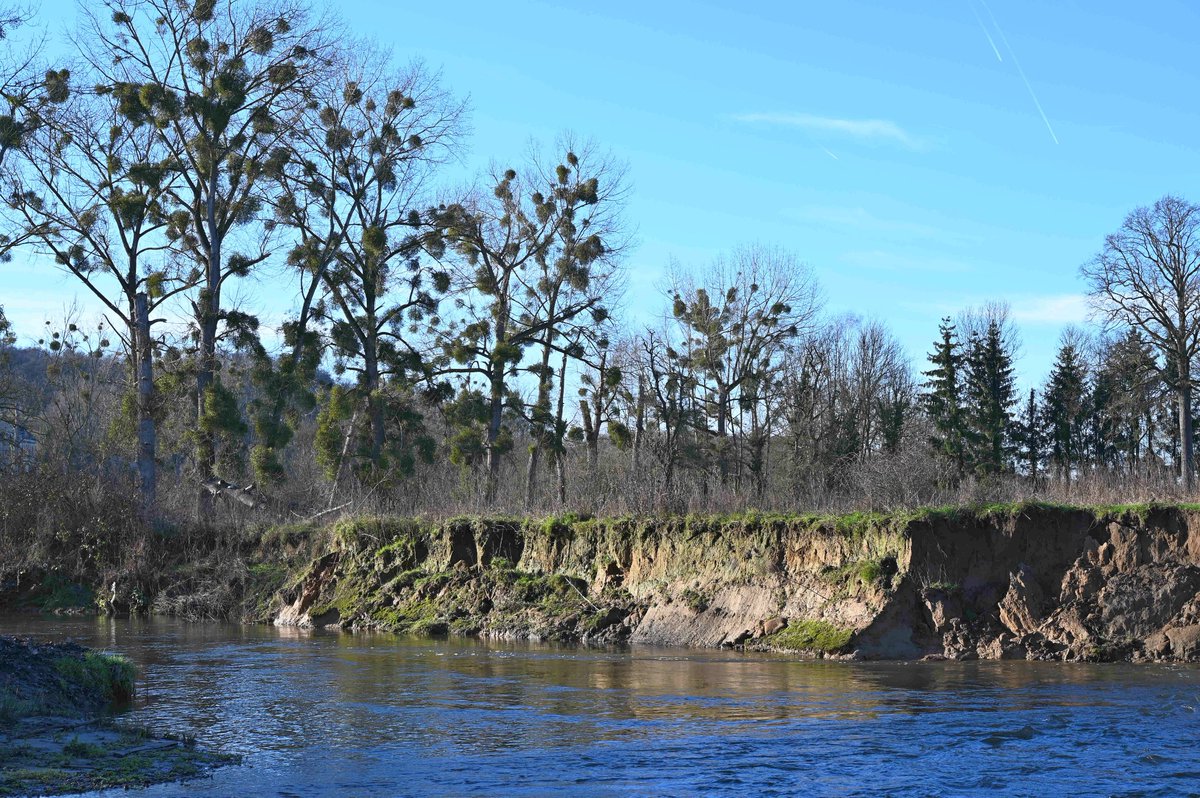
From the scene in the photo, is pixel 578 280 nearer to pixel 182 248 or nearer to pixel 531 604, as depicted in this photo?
pixel 182 248

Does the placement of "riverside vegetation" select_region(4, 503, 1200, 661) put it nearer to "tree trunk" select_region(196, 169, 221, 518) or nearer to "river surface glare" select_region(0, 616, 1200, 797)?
"river surface glare" select_region(0, 616, 1200, 797)

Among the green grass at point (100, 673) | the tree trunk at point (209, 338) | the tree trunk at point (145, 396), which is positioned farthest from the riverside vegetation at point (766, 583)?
the green grass at point (100, 673)

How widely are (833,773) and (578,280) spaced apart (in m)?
32.3

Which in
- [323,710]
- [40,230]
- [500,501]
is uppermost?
[40,230]

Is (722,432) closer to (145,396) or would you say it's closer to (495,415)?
(495,415)

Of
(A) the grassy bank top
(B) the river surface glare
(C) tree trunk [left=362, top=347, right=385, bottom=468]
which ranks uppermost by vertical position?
(C) tree trunk [left=362, top=347, right=385, bottom=468]

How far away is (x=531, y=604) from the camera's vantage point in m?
24.8

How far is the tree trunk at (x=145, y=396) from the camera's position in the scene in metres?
34.2

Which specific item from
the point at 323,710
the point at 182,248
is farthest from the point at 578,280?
the point at 323,710

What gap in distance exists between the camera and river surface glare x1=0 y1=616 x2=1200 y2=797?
10297mm

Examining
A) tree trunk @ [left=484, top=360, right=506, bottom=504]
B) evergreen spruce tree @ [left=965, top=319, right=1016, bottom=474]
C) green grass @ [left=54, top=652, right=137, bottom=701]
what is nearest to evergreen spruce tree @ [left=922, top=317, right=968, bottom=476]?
evergreen spruce tree @ [left=965, top=319, right=1016, bottom=474]

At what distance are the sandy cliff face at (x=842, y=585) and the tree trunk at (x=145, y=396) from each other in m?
11.1

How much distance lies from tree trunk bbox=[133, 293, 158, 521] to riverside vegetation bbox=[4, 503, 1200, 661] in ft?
17.6

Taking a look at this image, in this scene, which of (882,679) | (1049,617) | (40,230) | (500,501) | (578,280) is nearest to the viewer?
(882,679)
